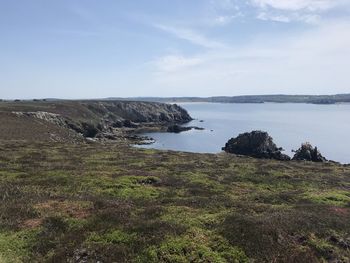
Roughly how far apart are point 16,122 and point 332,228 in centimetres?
9467

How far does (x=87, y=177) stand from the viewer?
38031mm

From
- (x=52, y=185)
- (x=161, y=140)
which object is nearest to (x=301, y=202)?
(x=52, y=185)

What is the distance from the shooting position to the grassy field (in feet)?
62.3

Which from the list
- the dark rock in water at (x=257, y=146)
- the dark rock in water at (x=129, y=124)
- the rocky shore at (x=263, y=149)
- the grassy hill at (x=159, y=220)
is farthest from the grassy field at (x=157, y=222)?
the dark rock in water at (x=129, y=124)

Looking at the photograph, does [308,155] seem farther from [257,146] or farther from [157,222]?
[157,222]

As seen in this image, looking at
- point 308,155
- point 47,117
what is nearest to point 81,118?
point 47,117

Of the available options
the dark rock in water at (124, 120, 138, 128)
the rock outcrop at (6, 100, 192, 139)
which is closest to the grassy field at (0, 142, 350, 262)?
the rock outcrop at (6, 100, 192, 139)

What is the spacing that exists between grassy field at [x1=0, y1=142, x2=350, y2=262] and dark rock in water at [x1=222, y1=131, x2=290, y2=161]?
2552 inches

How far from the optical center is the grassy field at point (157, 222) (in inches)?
748

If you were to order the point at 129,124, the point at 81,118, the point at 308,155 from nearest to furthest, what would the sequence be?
the point at 308,155 < the point at 81,118 < the point at 129,124

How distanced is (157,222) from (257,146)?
88065 mm

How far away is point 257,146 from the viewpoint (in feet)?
352

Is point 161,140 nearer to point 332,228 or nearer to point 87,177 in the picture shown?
point 87,177

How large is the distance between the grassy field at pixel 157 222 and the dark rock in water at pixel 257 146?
64.8 metres
